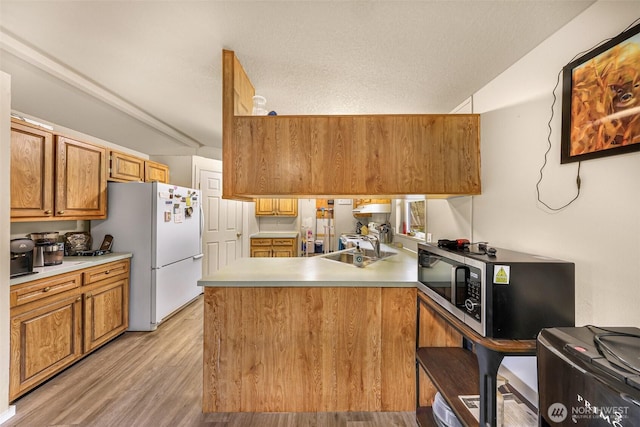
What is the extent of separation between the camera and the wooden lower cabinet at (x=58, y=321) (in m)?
1.70

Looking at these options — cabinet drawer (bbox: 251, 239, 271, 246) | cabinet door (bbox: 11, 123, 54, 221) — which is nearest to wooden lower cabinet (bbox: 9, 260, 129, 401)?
cabinet door (bbox: 11, 123, 54, 221)

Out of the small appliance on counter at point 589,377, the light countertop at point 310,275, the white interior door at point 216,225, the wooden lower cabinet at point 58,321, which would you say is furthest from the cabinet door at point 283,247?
the small appliance on counter at point 589,377

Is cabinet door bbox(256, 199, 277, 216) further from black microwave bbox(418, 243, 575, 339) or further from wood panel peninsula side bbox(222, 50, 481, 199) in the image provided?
black microwave bbox(418, 243, 575, 339)

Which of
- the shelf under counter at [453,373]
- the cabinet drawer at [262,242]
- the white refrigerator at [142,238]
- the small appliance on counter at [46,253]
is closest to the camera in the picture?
the shelf under counter at [453,373]

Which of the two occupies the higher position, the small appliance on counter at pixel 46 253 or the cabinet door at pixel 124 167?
the cabinet door at pixel 124 167

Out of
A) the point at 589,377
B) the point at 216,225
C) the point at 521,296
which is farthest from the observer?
the point at 216,225

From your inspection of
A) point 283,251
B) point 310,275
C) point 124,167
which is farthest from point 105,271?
point 283,251

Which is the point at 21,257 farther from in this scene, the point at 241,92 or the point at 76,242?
the point at 241,92

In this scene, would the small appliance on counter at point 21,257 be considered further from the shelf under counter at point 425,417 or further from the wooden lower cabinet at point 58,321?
the shelf under counter at point 425,417

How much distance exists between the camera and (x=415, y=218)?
3.11 meters

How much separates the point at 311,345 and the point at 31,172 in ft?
8.49

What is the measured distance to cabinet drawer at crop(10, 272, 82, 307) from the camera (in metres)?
1.68

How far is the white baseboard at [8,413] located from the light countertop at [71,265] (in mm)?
796

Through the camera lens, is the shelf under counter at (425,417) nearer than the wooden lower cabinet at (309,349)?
Yes
